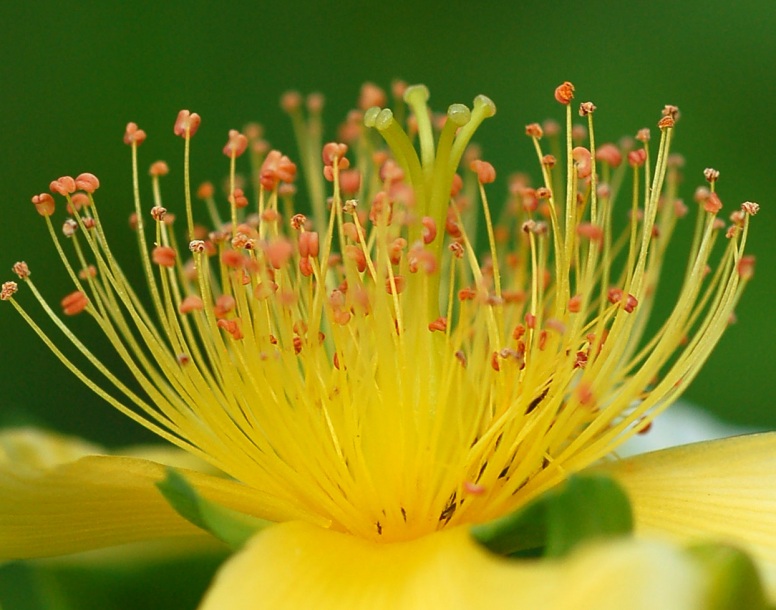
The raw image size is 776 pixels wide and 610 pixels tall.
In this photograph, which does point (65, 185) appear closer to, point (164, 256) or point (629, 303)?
point (164, 256)

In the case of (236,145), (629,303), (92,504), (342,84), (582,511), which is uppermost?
(342,84)

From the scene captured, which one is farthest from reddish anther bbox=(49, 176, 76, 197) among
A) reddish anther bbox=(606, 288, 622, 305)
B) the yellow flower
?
reddish anther bbox=(606, 288, 622, 305)

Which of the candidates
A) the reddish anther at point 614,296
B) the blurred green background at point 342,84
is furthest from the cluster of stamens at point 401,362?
the blurred green background at point 342,84

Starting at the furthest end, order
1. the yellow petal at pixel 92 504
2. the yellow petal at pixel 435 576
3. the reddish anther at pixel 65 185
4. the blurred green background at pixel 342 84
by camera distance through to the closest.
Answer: the blurred green background at pixel 342 84
the reddish anther at pixel 65 185
the yellow petal at pixel 92 504
the yellow petal at pixel 435 576

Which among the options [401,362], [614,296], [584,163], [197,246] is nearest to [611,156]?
[584,163]

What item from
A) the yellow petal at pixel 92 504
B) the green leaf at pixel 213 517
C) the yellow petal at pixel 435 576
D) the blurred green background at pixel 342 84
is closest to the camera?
the yellow petal at pixel 435 576

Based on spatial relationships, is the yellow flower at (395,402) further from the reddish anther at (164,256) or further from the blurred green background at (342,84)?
the blurred green background at (342,84)

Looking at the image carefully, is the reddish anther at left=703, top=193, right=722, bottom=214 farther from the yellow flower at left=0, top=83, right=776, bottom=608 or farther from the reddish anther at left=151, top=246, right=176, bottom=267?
the reddish anther at left=151, top=246, right=176, bottom=267
